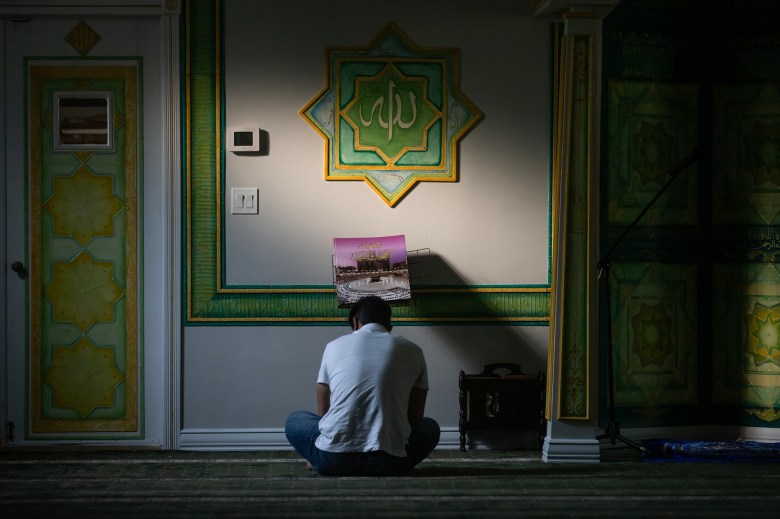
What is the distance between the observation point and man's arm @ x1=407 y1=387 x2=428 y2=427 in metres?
3.50

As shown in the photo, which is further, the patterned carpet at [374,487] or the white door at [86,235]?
the white door at [86,235]

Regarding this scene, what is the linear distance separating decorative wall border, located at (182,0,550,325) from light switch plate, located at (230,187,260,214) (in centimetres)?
7

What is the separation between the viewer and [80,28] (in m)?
4.31

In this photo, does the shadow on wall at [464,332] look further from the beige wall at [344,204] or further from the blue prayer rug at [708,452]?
the blue prayer rug at [708,452]

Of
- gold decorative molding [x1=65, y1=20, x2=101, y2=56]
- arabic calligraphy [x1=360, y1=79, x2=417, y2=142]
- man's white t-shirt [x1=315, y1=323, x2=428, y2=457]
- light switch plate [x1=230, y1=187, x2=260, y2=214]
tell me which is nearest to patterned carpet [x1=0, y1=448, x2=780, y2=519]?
man's white t-shirt [x1=315, y1=323, x2=428, y2=457]

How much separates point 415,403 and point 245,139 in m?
1.65

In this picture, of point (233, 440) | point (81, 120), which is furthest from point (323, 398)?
point (81, 120)

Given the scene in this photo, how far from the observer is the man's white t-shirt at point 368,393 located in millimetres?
3326

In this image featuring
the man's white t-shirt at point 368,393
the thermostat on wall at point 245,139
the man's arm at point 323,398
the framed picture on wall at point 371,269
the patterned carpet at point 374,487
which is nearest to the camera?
the patterned carpet at point 374,487

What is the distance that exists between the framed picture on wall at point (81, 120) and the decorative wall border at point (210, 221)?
0.40 metres

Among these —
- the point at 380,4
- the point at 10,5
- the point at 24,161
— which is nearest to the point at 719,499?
the point at 380,4

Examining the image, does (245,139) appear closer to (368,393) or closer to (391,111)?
(391,111)

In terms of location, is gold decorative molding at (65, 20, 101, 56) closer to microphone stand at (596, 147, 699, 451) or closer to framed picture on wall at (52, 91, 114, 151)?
framed picture on wall at (52, 91, 114, 151)

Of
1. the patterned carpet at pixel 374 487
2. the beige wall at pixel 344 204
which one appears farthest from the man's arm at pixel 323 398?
the beige wall at pixel 344 204
